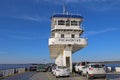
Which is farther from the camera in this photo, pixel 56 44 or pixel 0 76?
pixel 56 44

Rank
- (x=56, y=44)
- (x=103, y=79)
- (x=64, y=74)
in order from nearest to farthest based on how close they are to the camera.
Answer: (x=103, y=79), (x=64, y=74), (x=56, y=44)

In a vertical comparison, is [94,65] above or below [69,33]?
below

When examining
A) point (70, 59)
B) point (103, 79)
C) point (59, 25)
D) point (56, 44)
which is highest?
point (59, 25)

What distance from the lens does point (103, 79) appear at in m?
23.4

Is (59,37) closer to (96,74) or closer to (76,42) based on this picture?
(76,42)

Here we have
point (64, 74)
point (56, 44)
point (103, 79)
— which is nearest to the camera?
point (103, 79)

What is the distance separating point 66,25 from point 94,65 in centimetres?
1697

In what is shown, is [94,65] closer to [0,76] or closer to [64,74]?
[64,74]

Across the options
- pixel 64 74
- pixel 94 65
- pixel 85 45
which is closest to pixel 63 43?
pixel 85 45

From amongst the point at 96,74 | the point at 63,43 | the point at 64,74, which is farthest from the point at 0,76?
the point at 96,74

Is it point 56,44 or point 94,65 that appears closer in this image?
point 94,65

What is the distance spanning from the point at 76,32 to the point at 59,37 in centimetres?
313

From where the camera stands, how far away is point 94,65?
79.2 feet

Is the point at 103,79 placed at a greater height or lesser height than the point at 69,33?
lesser
